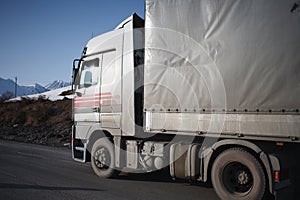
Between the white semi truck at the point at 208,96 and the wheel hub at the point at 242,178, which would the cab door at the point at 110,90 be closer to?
the white semi truck at the point at 208,96

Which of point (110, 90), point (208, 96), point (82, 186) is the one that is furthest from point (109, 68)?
point (208, 96)

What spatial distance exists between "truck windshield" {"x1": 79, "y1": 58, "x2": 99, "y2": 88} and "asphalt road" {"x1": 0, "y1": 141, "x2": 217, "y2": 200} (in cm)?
238

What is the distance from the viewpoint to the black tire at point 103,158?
6883 mm

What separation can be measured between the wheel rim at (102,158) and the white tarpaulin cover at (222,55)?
6.31 feet

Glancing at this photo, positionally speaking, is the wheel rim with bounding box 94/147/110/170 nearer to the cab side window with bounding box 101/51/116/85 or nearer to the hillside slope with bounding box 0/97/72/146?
the cab side window with bounding box 101/51/116/85

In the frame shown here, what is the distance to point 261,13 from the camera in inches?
172

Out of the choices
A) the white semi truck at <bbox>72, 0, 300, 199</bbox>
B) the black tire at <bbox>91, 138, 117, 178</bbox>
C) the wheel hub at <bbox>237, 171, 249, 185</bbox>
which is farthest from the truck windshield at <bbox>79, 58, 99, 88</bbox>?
the wheel hub at <bbox>237, 171, 249, 185</bbox>

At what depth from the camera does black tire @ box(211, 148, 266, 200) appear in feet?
14.6

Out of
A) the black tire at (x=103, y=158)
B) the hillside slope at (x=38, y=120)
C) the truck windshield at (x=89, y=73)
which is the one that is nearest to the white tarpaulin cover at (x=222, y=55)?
the black tire at (x=103, y=158)

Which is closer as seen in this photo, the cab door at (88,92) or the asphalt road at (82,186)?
the asphalt road at (82,186)

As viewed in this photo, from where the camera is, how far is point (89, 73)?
7562mm

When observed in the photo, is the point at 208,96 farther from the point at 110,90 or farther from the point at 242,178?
the point at 110,90

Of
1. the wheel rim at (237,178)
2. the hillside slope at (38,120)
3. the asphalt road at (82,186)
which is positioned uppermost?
the hillside slope at (38,120)

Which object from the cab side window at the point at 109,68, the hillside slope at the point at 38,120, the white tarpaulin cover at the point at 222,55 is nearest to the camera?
the white tarpaulin cover at the point at 222,55
